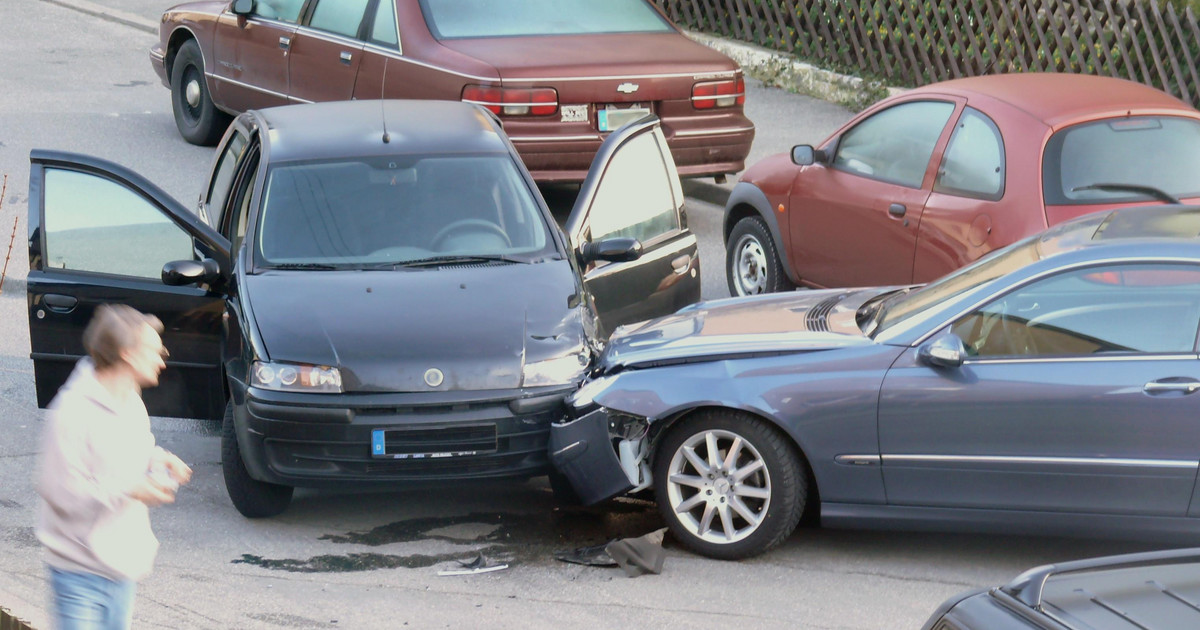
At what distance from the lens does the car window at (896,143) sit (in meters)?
8.49

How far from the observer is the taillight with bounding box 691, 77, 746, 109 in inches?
441

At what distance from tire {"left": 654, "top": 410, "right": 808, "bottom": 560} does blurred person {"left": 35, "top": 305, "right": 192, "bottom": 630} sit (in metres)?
→ 2.45

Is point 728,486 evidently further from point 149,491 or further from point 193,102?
point 193,102

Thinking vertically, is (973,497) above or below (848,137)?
below

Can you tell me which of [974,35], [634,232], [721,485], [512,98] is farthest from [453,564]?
[974,35]

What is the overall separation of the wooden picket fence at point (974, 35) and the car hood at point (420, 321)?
758 cm

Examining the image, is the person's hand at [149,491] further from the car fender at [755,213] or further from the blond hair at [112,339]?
the car fender at [755,213]

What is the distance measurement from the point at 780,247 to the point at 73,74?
1055 cm

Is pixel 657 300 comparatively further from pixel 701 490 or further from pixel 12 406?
pixel 12 406

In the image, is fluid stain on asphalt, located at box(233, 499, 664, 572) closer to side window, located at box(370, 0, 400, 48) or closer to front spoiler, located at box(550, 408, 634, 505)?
front spoiler, located at box(550, 408, 634, 505)

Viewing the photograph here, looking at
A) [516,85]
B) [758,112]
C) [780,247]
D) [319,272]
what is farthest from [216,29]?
[319,272]

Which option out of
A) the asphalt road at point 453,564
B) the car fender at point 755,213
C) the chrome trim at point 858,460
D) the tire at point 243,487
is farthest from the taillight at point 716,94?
the chrome trim at point 858,460

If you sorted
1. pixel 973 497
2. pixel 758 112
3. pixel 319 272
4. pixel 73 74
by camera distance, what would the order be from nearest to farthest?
1. pixel 973 497
2. pixel 319 272
3. pixel 758 112
4. pixel 73 74

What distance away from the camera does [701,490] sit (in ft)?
20.7
